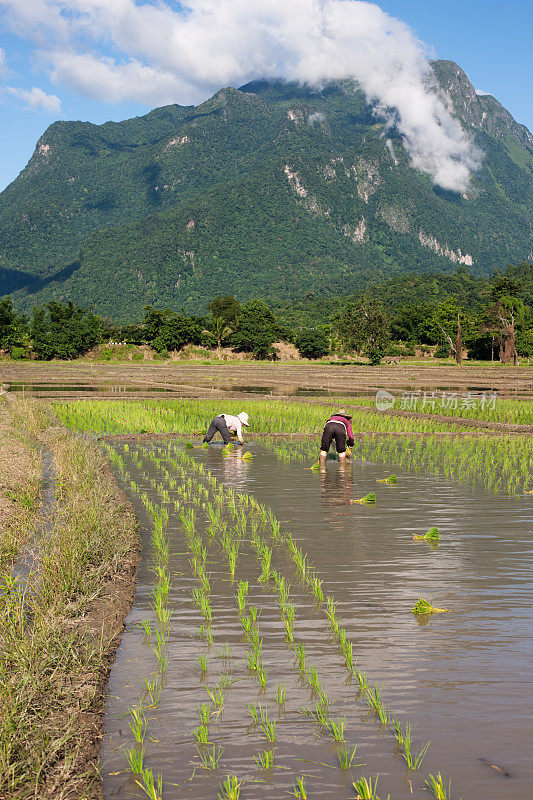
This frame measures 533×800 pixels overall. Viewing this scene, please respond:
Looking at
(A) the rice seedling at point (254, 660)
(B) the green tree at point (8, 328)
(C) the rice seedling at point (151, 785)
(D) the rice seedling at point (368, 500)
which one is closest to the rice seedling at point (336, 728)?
(A) the rice seedling at point (254, 660)

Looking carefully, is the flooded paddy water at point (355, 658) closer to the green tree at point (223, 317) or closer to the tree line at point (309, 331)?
the tree line at point (309, 331)

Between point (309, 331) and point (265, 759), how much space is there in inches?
2546

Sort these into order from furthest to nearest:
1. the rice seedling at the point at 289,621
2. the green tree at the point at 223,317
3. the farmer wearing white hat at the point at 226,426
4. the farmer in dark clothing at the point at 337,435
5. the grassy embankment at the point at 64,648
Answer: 1. the green tree at the point at 223,317
2. the farmer wearing white hat at the point at 226,426
3. the farmer in dark clothing at the point at 337,435
4. the rice seedling at the point at 289,621
5. the grassy embankment at the point at 64,648

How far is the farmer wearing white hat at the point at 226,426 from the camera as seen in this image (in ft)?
47.5

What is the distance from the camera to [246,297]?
143125 mm

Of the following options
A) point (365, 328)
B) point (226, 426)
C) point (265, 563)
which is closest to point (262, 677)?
point (265, 563)

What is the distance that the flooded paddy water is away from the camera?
3.30 m

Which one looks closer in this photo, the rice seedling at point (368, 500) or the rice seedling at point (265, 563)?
the rice seedling at point (265, 563)

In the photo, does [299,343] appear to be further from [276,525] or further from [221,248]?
[221,248]

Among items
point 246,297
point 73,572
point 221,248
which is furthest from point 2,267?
point 73,572

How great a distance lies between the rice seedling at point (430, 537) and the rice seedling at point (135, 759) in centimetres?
433

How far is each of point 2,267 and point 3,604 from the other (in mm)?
192416

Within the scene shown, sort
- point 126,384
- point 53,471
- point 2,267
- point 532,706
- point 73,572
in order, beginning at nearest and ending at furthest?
point 532,706 < point 73,572 < point 53,471 < point 126,384 < point 2,267

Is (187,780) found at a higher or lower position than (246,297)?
lower
